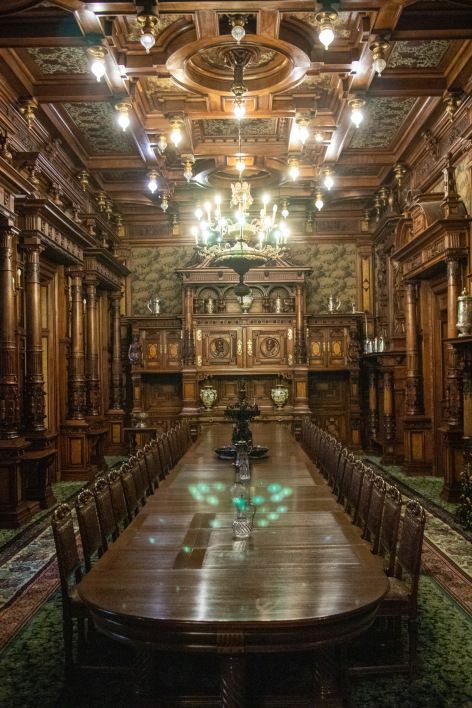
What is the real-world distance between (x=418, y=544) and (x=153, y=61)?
16.9ft

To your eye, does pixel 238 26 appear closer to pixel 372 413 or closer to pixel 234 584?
pixel 234 584

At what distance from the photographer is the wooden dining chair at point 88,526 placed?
10.3ft

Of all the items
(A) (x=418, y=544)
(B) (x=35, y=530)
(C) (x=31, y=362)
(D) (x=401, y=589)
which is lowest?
(B) (x=35, y=530)

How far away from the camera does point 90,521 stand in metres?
3.28

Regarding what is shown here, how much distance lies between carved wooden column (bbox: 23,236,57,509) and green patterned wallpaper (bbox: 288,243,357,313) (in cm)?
592

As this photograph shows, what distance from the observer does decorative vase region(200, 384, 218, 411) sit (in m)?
10.9

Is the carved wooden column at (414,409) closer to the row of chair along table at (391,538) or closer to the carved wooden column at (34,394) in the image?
the row of chair along table at (391,538)

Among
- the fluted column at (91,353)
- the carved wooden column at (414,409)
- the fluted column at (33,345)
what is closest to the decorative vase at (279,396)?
the carved wooden column at (414,409)

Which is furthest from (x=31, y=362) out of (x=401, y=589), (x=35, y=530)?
(x=401, y=589)

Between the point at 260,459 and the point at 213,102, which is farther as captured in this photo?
the point at 213,102

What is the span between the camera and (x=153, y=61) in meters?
5.94

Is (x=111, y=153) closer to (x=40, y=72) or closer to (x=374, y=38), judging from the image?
(x=40, y=72)

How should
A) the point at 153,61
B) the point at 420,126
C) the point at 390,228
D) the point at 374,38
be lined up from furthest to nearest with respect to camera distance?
1. the point at 390,228
2. the point at 420,126
3. the point at 153,61
4. the point at 374,38

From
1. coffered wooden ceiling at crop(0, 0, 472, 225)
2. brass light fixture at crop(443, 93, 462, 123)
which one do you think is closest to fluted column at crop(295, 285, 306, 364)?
coffered wooden ceiling at crop(0, 0, 472, 225)
